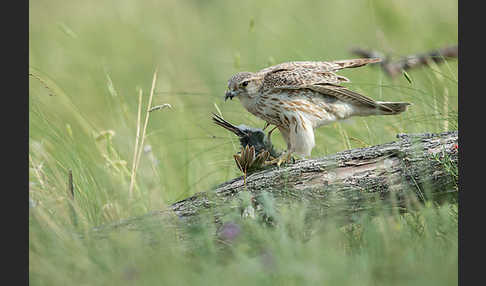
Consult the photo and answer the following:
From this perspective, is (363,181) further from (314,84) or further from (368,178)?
(314,84)

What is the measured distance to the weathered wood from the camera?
3664mm

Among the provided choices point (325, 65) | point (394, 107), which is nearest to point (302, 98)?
point (325, 65)

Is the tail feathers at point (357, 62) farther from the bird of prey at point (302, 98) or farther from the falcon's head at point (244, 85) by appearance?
the falcon's head at point (244, 85)

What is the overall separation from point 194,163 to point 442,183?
9.01ft

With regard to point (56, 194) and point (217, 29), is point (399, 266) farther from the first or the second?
point (217, 29)

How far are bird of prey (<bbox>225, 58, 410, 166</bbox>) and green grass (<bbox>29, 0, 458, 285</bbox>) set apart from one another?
6.6 inches

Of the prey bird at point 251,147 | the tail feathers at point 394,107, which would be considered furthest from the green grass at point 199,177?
the prey bird at point 251,147

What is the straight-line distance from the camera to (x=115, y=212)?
3871 millimetres

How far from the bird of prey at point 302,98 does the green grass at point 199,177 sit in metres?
0.17

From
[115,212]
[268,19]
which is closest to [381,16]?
[268,19]

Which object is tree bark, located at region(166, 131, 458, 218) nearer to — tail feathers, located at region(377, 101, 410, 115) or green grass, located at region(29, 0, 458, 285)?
green grass, located at region(29, 0, 458, 285)

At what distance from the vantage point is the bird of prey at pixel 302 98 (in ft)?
15.1

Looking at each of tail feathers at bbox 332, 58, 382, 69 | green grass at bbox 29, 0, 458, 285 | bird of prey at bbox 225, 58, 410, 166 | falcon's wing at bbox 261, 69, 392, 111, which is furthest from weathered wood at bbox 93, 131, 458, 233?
tail feathers at bbox 332, 58, 382, 69

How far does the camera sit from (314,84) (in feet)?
15.2
